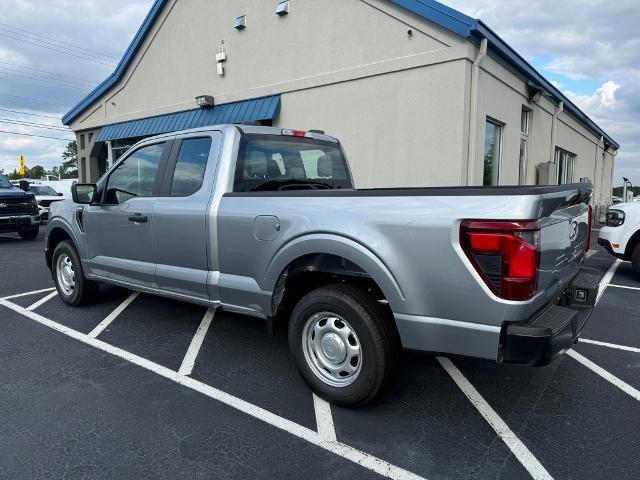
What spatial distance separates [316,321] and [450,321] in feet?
3.11

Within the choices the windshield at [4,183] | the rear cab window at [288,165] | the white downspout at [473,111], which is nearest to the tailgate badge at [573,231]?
the rear cab window at [288,165]

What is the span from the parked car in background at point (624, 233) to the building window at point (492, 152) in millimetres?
3110

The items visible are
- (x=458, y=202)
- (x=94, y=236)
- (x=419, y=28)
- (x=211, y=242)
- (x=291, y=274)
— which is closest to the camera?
(x=458, y=202)

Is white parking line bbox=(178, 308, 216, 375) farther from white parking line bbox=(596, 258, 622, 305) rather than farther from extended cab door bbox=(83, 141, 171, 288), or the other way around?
white parking line bbox=(596, 258, 622, 305)

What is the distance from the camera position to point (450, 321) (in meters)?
2.67

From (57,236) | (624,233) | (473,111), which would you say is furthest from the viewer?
(473,111)

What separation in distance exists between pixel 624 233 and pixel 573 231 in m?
4.92

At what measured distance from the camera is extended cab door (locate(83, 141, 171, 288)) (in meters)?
4.39

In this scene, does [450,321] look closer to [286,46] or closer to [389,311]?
[389,311]

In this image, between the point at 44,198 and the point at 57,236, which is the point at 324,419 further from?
the point at 44,198

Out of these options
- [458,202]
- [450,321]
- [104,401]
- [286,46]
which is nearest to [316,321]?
[450,321]

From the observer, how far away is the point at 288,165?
14.2ft

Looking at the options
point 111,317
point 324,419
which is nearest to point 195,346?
point 111,317

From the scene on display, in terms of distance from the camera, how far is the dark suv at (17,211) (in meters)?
12.1
